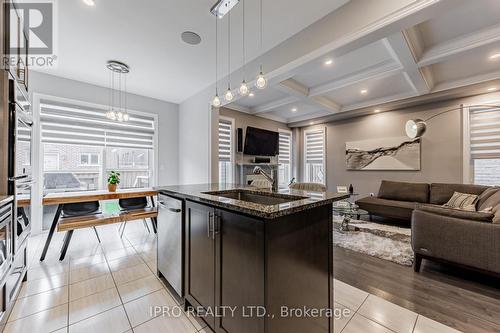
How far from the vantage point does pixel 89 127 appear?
13.5 feet

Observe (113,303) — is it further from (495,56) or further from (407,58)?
(495,56)

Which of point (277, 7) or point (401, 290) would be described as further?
point (277, 7)

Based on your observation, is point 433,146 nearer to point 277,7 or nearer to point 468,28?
point 468,28

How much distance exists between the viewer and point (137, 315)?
1659 mm

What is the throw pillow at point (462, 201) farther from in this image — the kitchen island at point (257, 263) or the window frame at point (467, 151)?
the kitchen island at point (257, 263)

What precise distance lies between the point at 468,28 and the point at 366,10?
1.55 meters

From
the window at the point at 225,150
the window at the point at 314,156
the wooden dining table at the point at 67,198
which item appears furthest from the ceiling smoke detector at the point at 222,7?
the window at the point at 314,156

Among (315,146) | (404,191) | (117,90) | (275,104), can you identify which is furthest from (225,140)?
(404,191)

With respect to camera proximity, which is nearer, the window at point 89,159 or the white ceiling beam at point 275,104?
the window at point 89,159

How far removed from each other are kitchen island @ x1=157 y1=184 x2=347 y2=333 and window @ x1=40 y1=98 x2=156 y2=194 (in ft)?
11.8

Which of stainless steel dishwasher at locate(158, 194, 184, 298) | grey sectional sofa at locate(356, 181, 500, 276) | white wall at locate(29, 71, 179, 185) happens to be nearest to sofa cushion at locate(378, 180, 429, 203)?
grey sectional sofa at locate(356, 181, 500, 276)

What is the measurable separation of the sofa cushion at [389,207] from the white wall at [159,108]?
452 centimetres

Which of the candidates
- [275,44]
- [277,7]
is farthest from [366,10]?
[275,44]
